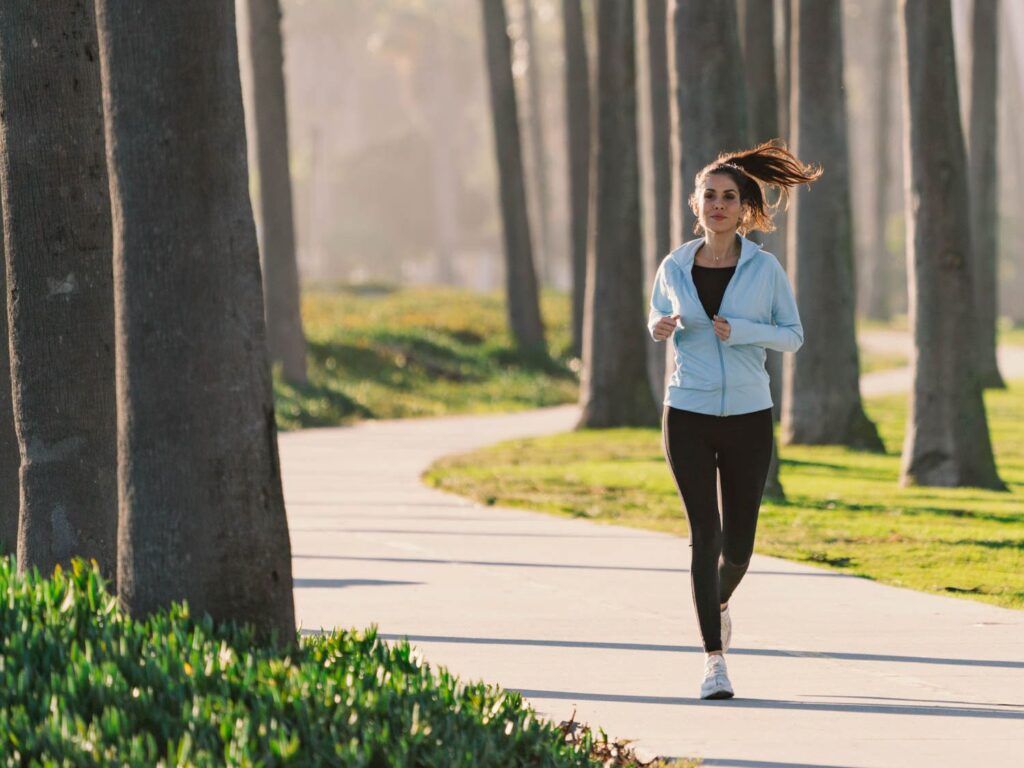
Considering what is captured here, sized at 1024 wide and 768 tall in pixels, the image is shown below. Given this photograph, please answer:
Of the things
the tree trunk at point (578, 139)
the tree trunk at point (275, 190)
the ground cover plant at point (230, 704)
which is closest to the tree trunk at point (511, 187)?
the tree trunk at point (578, 139)

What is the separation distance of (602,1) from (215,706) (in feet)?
58.6

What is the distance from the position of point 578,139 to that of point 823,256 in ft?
37.6

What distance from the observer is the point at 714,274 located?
24.6ft

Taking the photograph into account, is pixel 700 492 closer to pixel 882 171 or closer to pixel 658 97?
pixel 658 97

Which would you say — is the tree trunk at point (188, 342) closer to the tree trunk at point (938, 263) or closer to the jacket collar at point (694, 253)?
the jacket collar at point (694, 253)

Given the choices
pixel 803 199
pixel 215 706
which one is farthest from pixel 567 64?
pixel 215 706

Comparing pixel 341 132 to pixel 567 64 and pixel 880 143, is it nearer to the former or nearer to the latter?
pixel 880 143

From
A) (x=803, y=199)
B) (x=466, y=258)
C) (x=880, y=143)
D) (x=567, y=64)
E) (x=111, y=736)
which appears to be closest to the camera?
(x=111, y=736)

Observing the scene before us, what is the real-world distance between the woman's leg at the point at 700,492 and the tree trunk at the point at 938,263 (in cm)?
918

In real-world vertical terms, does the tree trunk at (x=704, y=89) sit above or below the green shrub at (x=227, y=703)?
above

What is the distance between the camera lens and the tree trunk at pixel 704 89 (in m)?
14.8

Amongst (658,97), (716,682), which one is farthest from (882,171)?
(716,682)

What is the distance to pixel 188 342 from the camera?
6.43 meters

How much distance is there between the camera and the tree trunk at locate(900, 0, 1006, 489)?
15969 mm
